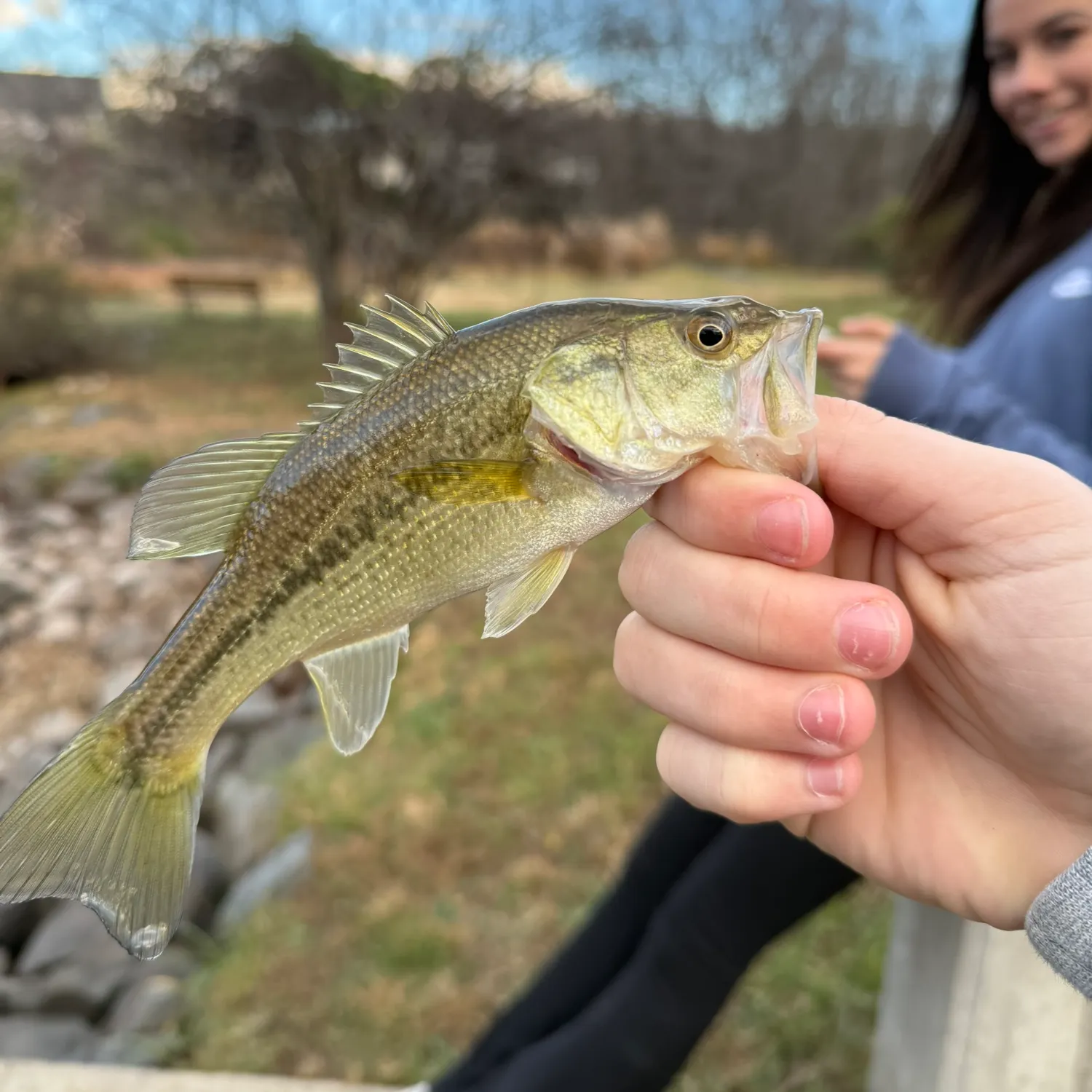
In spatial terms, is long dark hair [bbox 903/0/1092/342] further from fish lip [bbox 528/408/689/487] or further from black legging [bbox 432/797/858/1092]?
fish lip [bbox 528/408/689/487]

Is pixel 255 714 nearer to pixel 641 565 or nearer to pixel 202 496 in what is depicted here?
pixel 202 496

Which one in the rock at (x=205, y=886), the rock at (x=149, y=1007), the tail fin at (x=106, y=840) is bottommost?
the rock at (x=149, y=1007)

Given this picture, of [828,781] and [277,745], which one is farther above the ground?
[828,781]

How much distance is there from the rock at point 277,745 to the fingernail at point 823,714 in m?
4.45

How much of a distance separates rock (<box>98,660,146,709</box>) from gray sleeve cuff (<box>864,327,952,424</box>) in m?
5.68

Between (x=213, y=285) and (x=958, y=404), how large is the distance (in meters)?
15.7

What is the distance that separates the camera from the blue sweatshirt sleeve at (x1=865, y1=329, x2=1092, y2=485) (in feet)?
6.84

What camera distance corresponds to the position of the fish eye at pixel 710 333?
132 centimetres

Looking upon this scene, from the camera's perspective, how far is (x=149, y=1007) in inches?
138

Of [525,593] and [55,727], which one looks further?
[55,727]

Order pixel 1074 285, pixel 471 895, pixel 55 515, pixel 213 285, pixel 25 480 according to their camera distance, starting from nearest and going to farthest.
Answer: pixel 1074 285 < pixel 471 895 < pixel 55 515 < pixel 25 480 < pixel 213 285

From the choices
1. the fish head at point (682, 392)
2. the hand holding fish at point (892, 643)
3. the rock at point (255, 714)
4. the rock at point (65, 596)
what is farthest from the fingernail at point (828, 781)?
the rock at point (65, 596)

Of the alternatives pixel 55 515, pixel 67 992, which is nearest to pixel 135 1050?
pixel 67 992

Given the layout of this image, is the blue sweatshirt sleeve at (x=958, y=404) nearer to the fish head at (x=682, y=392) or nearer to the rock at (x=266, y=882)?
the fish head at (x=682, y=392)
